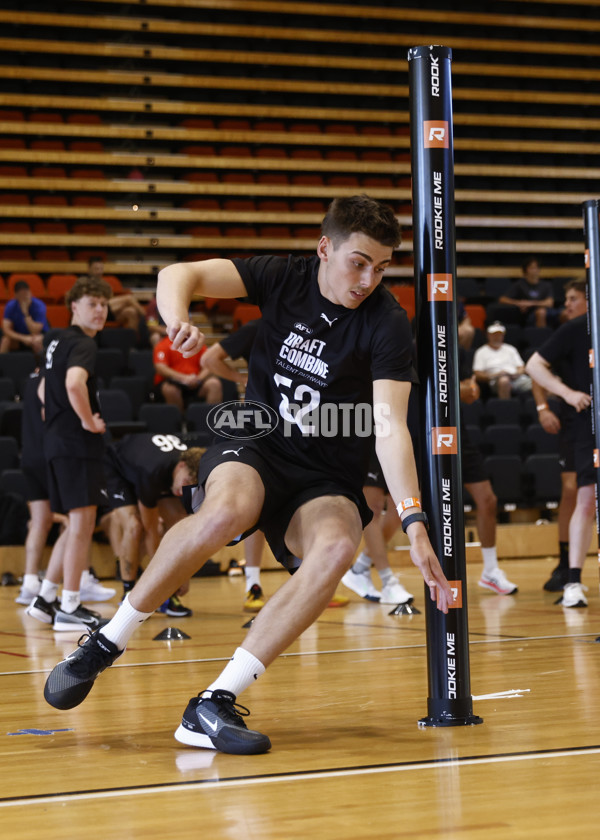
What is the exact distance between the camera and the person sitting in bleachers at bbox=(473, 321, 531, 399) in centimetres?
1144

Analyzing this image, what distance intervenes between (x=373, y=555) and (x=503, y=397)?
541 centimetres

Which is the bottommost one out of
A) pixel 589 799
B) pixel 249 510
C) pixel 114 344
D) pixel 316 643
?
pixel 316 643

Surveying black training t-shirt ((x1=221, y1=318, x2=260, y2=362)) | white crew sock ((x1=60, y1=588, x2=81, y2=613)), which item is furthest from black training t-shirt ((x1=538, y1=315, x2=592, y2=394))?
white crew sock ((x1=60, y1=588, x2=81, y2=613))

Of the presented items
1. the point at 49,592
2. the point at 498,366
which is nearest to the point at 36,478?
the point at 49,592

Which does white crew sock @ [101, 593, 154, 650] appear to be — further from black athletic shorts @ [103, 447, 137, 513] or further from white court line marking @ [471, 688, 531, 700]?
black athletic shorts @ [103, 447, 137, 513]

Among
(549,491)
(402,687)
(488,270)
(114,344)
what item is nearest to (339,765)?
(402,687)

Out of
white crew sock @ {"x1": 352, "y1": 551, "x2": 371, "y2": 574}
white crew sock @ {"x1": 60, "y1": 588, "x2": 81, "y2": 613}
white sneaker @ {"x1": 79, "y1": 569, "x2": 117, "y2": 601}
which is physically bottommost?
white sneaker @ {"x1": 79, "y1": 569, "x2": 117, "y2": 601}

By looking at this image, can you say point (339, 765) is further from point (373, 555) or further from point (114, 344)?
point (114, 344)

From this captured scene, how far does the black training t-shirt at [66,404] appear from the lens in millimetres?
5582

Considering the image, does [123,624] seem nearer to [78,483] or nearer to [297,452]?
[297,452]

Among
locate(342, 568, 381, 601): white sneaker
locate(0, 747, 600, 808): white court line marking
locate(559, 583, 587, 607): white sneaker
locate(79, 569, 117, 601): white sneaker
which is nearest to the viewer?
locate(0, 747, 600, 808): white court line marking

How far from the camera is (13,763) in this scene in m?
2.60

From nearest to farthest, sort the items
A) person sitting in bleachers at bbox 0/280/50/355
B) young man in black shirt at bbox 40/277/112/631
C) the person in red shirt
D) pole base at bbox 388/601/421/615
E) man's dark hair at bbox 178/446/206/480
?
man's dark hair at bbox 178/446/206/480 < young man in black shirt at bbox 40/277/112/631 < pole base at bbox 388/601/421/615 < the person in red shirt < person sitting in bleachers at bbox 0/280/50/355

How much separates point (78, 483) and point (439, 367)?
3015 millimetres
